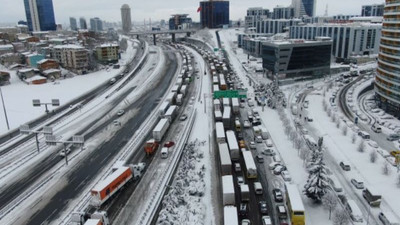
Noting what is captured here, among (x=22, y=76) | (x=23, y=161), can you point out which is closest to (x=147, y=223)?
(x=23, y=161)

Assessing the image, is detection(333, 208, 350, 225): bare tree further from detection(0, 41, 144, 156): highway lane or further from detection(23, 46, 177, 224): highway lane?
detection(0, 41, 144, 156): highway lane

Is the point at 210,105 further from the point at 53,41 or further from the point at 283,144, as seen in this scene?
the point at 53,41

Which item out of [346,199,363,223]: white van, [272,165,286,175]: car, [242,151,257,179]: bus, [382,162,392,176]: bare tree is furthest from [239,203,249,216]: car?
[382,162,392,176]: bare tree

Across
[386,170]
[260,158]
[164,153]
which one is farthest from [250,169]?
[386,170]

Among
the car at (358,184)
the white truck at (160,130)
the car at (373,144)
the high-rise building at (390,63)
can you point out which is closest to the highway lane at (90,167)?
the white truck at (160,130)

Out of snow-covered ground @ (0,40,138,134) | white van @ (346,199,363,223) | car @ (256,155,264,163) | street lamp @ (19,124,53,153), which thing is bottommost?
white van @ (346,199,363,223)
